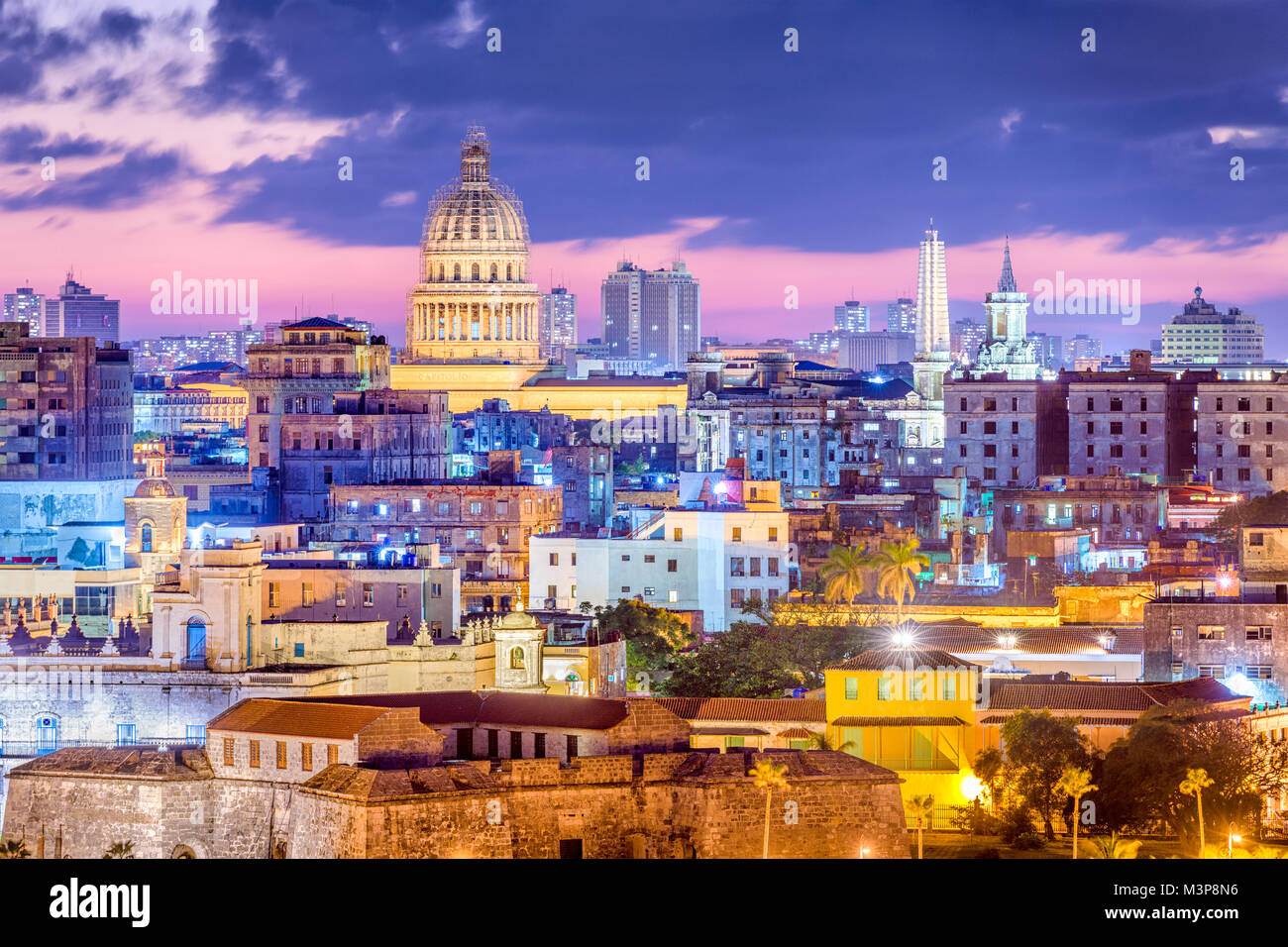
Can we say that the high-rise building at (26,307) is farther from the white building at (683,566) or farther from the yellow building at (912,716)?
the yellow building at (912,716)

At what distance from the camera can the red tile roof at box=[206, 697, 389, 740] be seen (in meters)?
54.0

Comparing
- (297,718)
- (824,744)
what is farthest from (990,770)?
(297,718)

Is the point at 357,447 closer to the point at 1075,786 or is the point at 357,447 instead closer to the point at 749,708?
the point at 749,708

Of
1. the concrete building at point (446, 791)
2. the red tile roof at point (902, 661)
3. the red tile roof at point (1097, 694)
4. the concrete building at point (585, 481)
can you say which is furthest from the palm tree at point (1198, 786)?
the concrete building at point (585, 481)

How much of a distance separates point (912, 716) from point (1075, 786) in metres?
6.09

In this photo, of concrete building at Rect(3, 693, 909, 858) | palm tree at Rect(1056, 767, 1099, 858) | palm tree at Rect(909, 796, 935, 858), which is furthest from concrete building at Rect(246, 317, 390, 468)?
palm tree at Rect(1056, 767, 1099, 858)

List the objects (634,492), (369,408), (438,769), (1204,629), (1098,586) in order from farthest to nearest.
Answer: (369,408) → (634,492) → (1098,586) → (1204,629) → (438,769)

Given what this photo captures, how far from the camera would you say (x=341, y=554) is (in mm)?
81938

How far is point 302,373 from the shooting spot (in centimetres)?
14688

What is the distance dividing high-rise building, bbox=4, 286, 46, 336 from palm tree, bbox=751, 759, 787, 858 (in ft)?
349

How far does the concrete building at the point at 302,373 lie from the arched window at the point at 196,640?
73588 mm
